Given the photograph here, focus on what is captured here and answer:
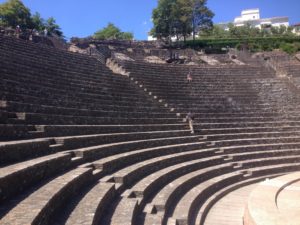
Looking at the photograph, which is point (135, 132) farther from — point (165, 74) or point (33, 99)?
point (165, 74)

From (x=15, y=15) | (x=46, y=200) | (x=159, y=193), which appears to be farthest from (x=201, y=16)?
(x=46, y=200)

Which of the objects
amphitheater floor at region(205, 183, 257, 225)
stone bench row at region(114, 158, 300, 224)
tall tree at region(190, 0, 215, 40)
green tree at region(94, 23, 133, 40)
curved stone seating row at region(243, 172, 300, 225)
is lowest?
amphitheater floor at region(205, 183, 257, 225)

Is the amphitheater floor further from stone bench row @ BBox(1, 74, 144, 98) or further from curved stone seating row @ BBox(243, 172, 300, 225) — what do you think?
Result: stone bench row @ BBox(1, 74, 144, 98)

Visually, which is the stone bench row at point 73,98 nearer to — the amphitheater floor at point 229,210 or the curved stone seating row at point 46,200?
the curved stone seating row at point 46,200

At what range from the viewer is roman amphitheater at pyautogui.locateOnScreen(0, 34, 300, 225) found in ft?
16.3

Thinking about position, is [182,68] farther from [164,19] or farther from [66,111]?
[164,19]

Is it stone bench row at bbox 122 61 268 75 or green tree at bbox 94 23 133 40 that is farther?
green tree at bbox 94 23 133 40

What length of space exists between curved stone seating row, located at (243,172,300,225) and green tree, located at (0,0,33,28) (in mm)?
37711

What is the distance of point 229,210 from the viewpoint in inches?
328

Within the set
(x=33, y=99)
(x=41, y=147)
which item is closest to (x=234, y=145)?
(x=33, y=99)

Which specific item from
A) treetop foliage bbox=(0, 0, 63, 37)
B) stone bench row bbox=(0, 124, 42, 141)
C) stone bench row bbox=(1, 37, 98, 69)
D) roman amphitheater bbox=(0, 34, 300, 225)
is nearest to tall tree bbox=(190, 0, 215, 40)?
treetop foliage bbox=(0, 0, 63, 37)

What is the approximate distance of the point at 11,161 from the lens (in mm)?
4941

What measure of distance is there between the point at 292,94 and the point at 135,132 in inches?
433

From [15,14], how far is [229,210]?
3957cm
